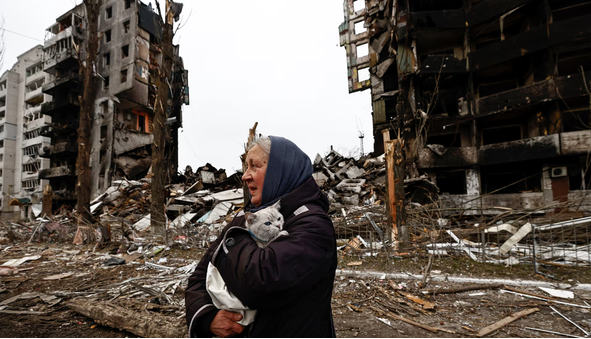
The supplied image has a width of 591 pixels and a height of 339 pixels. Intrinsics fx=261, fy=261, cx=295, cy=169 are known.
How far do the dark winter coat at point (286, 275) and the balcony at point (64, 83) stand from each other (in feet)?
132

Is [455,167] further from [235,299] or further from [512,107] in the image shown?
[235,299]

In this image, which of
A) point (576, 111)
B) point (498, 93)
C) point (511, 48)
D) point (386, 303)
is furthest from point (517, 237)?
point (576, 111)

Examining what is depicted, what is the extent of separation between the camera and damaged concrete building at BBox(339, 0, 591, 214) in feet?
53.4

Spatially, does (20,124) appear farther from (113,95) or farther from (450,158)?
(450,158)

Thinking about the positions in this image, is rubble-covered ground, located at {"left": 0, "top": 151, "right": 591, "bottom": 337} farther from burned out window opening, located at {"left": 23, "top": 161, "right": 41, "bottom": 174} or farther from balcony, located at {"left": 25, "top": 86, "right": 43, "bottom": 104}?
balcony, located at {"left": 25, "top": 86, "right": 43, "bottom": 104}

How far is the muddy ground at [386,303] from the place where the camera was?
10.8 ft

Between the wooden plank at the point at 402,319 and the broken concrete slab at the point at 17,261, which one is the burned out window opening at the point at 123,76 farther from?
the wooden plank at the point at 402,319

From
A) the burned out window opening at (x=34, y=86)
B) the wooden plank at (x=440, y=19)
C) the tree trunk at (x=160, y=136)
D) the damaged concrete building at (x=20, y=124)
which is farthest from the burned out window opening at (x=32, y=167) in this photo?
the wooden plank at (x=440, y=19)

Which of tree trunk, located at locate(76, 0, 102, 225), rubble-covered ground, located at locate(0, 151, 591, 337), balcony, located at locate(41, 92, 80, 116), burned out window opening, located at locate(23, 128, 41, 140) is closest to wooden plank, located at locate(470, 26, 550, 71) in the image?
rubble-covered ground, located at locate(0, 151, 591, 337)

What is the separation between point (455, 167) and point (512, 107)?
16.8 ft

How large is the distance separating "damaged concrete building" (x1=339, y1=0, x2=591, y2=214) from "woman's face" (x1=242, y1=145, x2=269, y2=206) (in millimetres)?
14668

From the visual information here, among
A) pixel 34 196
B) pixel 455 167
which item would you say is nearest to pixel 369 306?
pixel 455 167

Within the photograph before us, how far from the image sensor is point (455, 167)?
1883cm

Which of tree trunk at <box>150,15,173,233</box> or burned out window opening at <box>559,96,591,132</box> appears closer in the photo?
tree trunk at <box>150,15,173,233</box>
